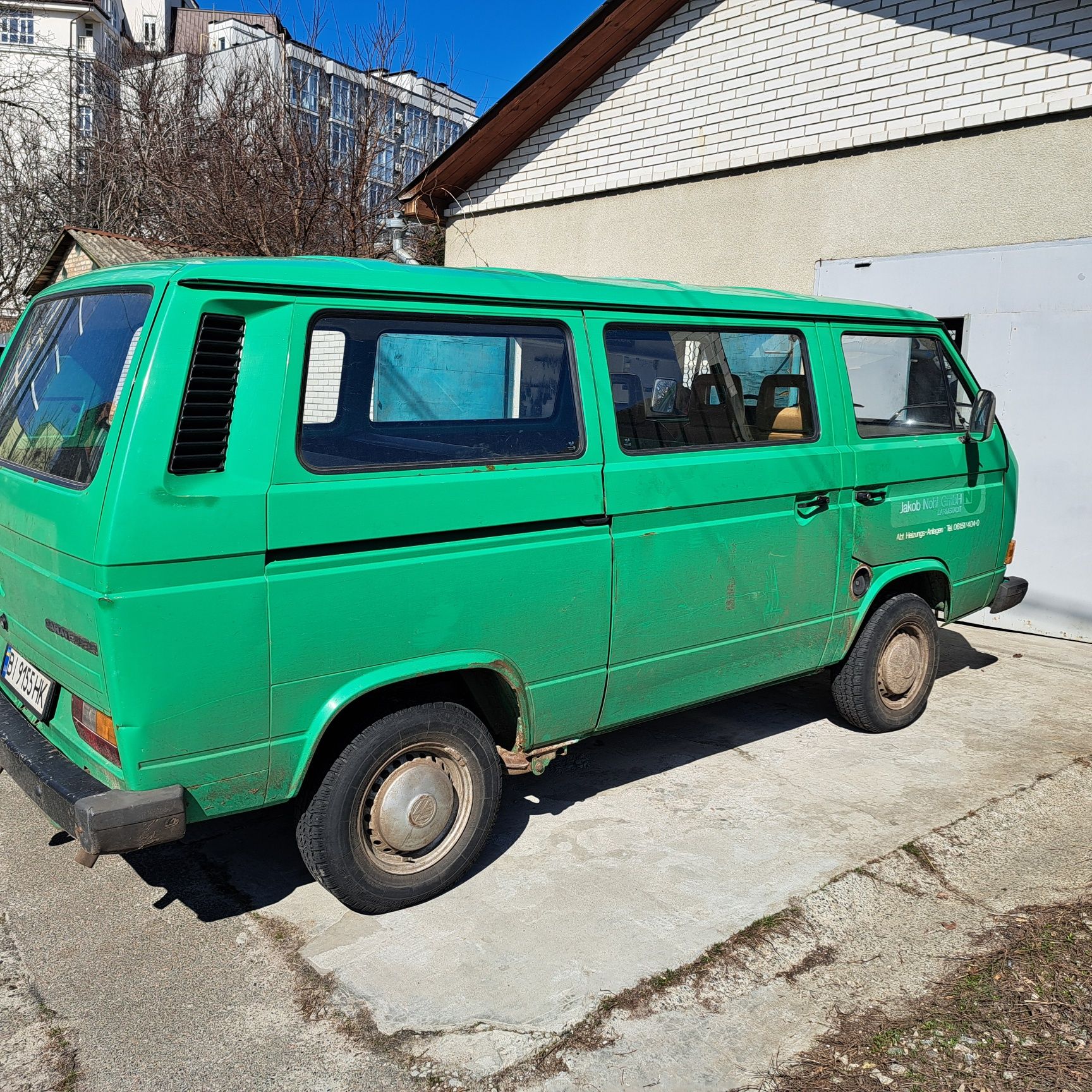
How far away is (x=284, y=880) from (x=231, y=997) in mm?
701

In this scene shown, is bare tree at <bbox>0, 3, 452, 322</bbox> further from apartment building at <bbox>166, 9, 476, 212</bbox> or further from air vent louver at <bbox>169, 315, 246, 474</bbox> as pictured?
air vent louver at <bbox>169, 315, 246, 474</bbox>

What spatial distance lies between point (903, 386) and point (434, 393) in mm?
2747

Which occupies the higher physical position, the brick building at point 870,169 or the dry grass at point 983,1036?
the brick building at point 870,169

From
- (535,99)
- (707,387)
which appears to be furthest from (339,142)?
(707,387)

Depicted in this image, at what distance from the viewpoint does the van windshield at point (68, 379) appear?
294cm

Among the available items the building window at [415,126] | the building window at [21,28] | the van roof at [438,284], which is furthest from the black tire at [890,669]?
the building window at [21,28]

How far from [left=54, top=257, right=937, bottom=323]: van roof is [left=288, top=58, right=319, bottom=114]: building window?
14.2m

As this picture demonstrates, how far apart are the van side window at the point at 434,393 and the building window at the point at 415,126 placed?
14484mm

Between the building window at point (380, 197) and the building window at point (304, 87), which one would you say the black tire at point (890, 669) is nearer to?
the building window at point (380, 197)

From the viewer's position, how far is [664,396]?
390 cm

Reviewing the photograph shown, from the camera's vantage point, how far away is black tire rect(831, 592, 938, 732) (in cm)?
491

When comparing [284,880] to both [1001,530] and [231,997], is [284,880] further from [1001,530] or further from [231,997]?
[1001,530]

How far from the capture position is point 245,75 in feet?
65.1

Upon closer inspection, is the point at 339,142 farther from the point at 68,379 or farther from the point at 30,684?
the point at 30,684
